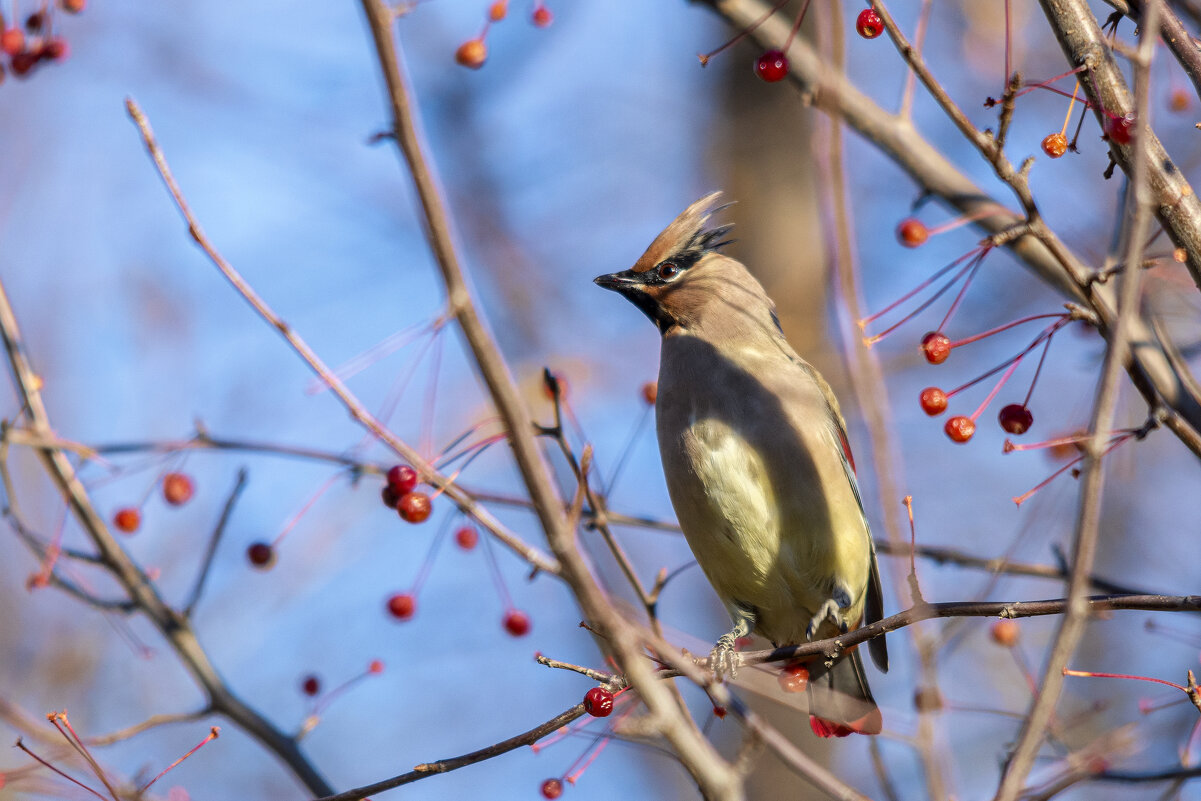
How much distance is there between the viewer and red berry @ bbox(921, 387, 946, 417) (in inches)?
123

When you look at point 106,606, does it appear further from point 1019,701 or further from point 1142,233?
point 1019,701

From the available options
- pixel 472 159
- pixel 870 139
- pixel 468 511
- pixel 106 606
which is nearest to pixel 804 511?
pixel 870 139

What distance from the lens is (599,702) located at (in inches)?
101

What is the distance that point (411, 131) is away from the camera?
1.52 m

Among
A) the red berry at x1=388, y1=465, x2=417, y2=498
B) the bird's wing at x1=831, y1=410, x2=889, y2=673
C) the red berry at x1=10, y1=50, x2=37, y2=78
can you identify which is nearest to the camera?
the red berry at x1=388, y1=465, x2=417, y2=498

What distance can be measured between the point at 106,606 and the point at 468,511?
1.33 m

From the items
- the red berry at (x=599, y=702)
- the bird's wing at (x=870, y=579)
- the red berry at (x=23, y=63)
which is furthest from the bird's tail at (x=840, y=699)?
the red berry at (x=23, y=63)

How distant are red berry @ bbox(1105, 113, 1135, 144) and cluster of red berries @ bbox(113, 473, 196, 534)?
112 inches

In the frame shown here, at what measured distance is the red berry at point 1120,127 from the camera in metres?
2.45

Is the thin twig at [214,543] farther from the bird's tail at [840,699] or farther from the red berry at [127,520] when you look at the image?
the bird's tail at [840,699]

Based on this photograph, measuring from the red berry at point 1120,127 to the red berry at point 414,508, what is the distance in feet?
5.78

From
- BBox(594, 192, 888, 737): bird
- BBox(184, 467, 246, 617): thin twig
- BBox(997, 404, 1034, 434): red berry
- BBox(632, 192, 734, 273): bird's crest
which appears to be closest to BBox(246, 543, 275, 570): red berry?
BBox(184, 467, 246, 617): thin twig

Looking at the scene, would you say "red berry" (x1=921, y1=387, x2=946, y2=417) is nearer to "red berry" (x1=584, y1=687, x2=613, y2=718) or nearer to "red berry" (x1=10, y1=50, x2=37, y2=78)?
"red berry" (x1=584, y1=687, x2=613, y2=718)

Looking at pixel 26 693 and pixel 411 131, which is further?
pixel 26 693
